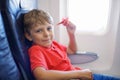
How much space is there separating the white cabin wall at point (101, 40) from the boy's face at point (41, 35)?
1.84ft

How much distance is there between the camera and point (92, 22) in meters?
1.93

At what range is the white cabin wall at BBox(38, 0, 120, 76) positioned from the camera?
188 centimetres

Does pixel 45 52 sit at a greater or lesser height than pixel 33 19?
lesser

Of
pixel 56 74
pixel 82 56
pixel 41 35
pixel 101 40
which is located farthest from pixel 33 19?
pixel 101 40

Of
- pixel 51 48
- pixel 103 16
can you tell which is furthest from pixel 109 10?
pixel 51 48

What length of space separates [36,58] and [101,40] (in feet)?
2.86

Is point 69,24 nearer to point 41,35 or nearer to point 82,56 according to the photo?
point 41,35

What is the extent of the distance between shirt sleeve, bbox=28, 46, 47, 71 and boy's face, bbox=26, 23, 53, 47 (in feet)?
0.17

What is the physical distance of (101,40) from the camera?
197 centimetres

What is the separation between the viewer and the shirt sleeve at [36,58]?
1246mm

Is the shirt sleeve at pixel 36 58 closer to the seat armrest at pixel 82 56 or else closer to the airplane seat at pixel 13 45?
the airplane seat at pixel 13 45

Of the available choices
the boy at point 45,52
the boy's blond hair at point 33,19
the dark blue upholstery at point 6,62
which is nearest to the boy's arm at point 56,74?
the boy at point 45,52

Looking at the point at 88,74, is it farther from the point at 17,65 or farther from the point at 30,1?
the point at 30,1

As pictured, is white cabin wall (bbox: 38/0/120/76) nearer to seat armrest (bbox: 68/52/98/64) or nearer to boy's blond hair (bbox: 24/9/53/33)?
seat armrest (bbox: 68/52/98/64)
